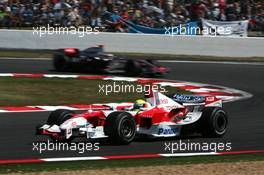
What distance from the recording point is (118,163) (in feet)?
27.2

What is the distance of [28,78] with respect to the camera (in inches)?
713

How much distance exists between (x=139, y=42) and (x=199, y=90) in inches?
303

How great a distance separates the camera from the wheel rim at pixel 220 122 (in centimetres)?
1035

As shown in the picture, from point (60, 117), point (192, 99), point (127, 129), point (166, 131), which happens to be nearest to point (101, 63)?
point (192, 99)

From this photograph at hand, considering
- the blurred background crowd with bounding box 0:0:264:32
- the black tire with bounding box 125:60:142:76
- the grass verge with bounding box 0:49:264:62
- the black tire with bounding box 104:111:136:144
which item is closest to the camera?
the black tire with bounding box 104:111:136:144

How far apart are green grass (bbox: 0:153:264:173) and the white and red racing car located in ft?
3.03

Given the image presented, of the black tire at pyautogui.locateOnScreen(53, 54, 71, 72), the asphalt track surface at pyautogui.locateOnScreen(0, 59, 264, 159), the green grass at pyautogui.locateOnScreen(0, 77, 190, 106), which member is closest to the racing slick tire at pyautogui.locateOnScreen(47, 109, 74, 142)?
the asphalt track surface at pyautogui.locateOnScreen(0, 59, 264, 159)

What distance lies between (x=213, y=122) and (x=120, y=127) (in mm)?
1660

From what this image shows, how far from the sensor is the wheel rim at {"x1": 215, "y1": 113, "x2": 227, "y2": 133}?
1035cm

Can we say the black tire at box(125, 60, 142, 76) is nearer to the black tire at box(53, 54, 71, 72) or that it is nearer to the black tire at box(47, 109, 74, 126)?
the black tire at box(53, 54, 71, 72)

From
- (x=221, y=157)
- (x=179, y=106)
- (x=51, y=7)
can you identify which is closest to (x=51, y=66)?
(x=51, y=7)

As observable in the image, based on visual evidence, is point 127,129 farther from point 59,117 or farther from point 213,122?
point 213,122

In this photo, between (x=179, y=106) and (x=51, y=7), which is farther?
(x=51, y=7)

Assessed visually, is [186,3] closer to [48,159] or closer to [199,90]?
[199,90]
